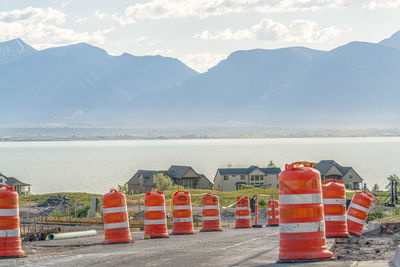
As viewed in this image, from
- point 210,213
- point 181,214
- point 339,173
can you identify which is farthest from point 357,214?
point 339,173

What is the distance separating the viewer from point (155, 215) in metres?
19.0

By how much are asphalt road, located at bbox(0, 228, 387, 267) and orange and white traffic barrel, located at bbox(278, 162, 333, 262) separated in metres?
0.33

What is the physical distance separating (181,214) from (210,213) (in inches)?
86.1

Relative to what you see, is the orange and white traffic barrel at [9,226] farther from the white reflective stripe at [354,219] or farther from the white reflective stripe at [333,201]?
the white reflective stripe at [354,219]

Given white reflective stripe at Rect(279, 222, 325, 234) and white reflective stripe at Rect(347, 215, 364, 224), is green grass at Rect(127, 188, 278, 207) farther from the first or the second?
white reflective stripe at Rect(279, 222, 325, 234)

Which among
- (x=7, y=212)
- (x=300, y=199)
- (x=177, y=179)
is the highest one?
(x=300, y=199)

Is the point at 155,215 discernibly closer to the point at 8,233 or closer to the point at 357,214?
the point at 8,233

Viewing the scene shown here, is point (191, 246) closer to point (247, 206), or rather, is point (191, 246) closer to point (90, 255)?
point (90, 255)

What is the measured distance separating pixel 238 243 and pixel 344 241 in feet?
8.37

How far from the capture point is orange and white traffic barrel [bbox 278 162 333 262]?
36.6 feet

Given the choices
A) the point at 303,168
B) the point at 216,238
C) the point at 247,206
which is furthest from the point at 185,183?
the point at 303,168

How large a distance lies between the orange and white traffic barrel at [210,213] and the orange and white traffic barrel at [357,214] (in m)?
5.74

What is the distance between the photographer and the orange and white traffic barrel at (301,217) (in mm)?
11156

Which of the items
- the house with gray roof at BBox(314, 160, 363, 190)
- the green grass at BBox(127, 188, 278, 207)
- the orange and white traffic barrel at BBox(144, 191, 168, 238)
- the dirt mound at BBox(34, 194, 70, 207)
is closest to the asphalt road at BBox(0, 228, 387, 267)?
the orange and white traffic barrel at BBox(144, 191, 168, 238)
